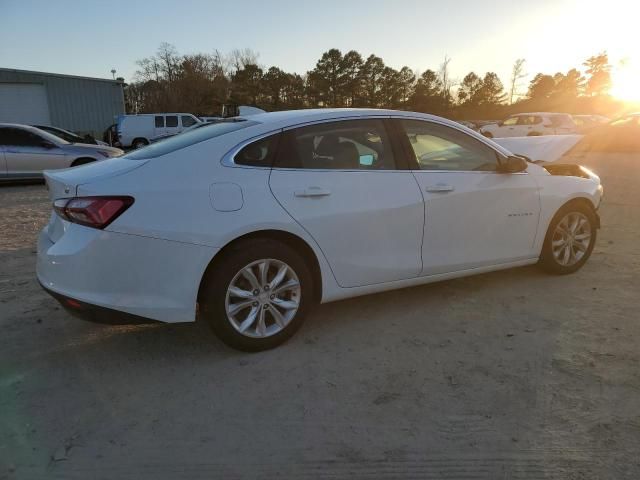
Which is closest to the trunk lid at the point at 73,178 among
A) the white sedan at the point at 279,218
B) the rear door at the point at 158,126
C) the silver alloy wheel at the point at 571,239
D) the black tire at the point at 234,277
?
the white sedan at the point at 279,218

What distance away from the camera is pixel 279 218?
10.1 feet

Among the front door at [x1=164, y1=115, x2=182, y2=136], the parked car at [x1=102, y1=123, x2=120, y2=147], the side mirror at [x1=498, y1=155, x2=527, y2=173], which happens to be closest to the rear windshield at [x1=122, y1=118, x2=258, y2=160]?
the side mirror at [x1=498, y1=155, x2=527, y2=173]

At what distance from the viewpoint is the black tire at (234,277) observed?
298cm

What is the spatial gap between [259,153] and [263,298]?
3.07 feet

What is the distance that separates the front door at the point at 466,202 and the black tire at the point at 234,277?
3.42ft

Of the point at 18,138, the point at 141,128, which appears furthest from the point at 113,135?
the point at 18,138

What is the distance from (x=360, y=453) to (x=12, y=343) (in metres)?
2.54

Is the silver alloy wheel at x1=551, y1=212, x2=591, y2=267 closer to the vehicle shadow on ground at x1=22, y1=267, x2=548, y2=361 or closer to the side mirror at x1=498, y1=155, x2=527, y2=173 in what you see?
the vehicle shadow on ground at x1=22, y1=267, x2=548, y2=361

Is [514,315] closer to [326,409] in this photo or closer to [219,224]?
[326,409]

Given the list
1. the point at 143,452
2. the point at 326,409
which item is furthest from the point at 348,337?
the point at 143,452

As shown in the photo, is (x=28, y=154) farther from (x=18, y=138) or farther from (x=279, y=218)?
(x=279, y=218)

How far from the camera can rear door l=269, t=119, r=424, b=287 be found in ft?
10.6

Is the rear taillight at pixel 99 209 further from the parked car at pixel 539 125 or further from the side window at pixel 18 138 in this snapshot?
the parked car at pixel 539 125

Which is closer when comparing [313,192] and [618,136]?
[313,192]
